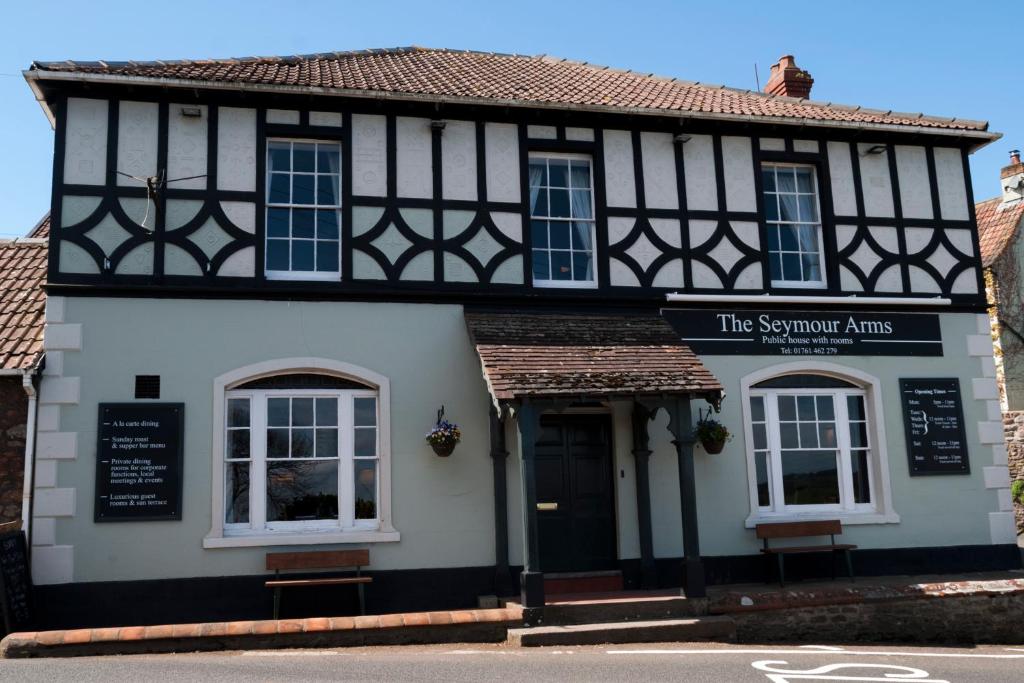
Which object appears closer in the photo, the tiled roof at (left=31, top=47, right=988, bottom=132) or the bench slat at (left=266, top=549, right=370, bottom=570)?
the bench slat at (left=266, top=549, right=370, bottom=570)

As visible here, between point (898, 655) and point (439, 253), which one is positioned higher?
point (439, 253)

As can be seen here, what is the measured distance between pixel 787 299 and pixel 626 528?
3590mm

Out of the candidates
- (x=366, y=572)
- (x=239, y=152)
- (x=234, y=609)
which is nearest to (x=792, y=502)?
(x=366, y=572)

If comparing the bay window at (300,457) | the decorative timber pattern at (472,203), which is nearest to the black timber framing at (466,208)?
the decorative timber pattern at (472,203)

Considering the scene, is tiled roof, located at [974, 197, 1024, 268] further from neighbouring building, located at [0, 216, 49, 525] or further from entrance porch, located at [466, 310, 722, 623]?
neighbouring building, located at [0, 216, 49, 525]

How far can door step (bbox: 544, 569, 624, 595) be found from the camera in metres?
10.4

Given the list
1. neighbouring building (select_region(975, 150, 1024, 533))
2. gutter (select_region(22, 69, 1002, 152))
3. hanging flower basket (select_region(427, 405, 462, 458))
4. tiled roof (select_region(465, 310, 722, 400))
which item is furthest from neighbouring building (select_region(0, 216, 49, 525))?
neighbouring building (select_region(975, 150, 1024, 533))

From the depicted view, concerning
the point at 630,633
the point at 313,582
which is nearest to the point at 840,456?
the point at 630,633

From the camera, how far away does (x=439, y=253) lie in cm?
1077

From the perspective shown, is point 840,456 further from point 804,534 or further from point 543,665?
point 543,665

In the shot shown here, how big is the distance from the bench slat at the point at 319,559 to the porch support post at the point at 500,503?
147cm

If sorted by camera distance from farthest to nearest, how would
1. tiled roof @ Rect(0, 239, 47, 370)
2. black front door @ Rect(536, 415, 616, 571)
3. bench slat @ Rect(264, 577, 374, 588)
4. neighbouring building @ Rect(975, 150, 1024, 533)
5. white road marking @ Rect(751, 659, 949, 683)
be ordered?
neighbouring building @ Rect(975, 150, 1024, 533) → black front door @ Rect(536, 415, 616, 571) → tiled roof @ Rect(0, 239, 47, 370) → bench slat @ Rect(264, 577, 374, 588) → white road marking @ Rect(751, 659, 949, 683)

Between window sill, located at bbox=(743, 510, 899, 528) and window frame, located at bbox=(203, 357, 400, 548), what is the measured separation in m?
4.52

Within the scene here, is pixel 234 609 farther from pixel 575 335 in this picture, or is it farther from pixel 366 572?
pixel 575 335
